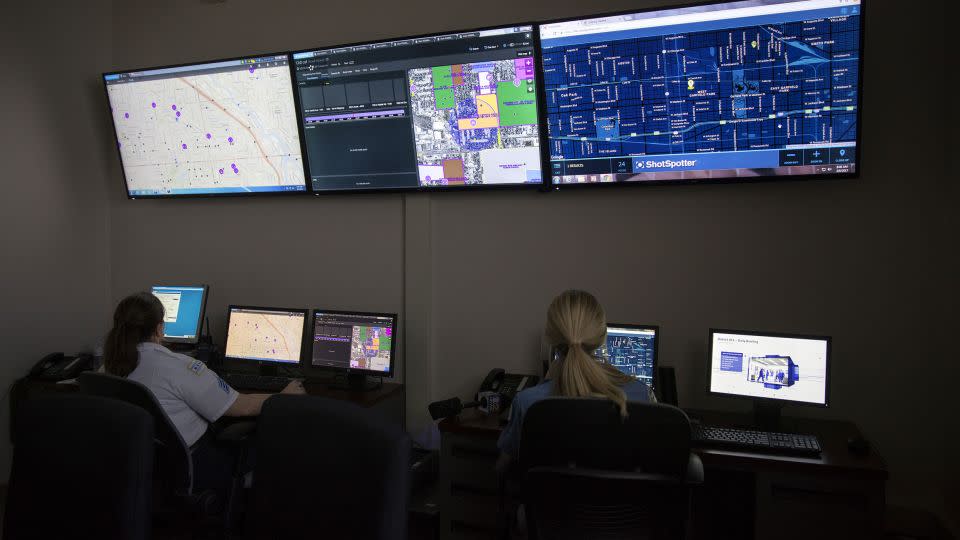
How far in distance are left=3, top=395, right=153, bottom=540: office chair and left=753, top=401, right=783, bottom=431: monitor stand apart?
2124 mm

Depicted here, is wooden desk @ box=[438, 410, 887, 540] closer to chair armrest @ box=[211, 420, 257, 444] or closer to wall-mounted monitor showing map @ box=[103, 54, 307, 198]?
chair armrest @ box=[211, 420, 257, 444]

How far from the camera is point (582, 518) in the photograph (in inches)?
72.9

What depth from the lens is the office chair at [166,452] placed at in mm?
2207

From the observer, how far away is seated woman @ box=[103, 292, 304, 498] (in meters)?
2.45

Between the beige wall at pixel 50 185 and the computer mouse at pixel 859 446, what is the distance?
13.2 feet

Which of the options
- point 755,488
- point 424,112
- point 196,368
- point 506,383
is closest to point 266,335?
point 196,368

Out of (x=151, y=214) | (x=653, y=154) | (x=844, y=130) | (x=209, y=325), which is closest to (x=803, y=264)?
(x=844, y=130)

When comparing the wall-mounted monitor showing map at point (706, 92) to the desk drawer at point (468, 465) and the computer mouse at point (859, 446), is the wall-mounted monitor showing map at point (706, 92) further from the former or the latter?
the desk drawer at point (468, 465)

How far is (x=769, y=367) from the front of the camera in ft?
8.38

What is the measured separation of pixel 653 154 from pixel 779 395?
1.09m

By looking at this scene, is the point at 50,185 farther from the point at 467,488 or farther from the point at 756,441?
the point at 756,441

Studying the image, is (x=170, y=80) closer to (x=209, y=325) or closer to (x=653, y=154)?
(x=209, y=325)

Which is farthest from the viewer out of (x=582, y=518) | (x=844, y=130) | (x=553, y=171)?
(x=553, y=171)

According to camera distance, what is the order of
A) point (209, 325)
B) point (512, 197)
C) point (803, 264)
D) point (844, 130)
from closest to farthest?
1. point (844, 130)
2. point (803, 264)
3. point (512, 197)
4. point (209, 325)
